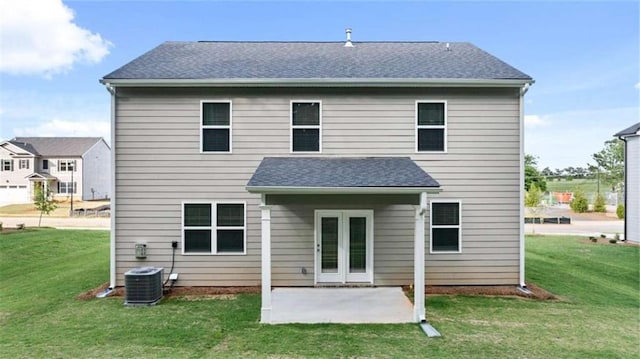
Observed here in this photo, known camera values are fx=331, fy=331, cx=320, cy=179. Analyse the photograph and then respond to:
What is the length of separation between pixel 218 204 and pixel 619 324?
27.7 ft

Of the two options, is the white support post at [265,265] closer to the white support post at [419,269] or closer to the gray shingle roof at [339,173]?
the gray shingle roof at [339,173]

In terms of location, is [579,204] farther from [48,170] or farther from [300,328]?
[48,170]

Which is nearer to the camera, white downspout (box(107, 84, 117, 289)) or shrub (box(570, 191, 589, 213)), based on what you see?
white downspout (box(107, 84, 117, 289))

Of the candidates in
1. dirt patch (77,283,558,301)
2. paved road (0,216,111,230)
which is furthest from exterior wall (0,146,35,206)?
dirt patch (77,283,558,301)

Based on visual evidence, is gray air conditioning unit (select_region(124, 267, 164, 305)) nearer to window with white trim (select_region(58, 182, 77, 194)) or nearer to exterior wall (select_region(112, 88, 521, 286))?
exterior wall (select_region(112, 88, 521, 286))

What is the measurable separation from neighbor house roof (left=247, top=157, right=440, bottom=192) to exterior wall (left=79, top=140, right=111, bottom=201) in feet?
103

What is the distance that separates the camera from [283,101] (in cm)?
823

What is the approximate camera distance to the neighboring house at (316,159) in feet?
26.6

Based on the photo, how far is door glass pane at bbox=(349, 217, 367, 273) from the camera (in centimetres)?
823

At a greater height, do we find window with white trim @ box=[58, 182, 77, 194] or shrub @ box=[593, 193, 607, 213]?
A: window with white trim @ box=[58, 182, 77, 194]

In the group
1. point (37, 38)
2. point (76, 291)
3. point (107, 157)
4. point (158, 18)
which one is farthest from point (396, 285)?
point (107, 157)

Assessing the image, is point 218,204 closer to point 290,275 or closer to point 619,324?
point 290,275

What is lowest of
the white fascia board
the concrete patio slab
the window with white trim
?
the concrete patio slab

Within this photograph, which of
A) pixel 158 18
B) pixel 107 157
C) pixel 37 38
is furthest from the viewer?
pixel 107 157
